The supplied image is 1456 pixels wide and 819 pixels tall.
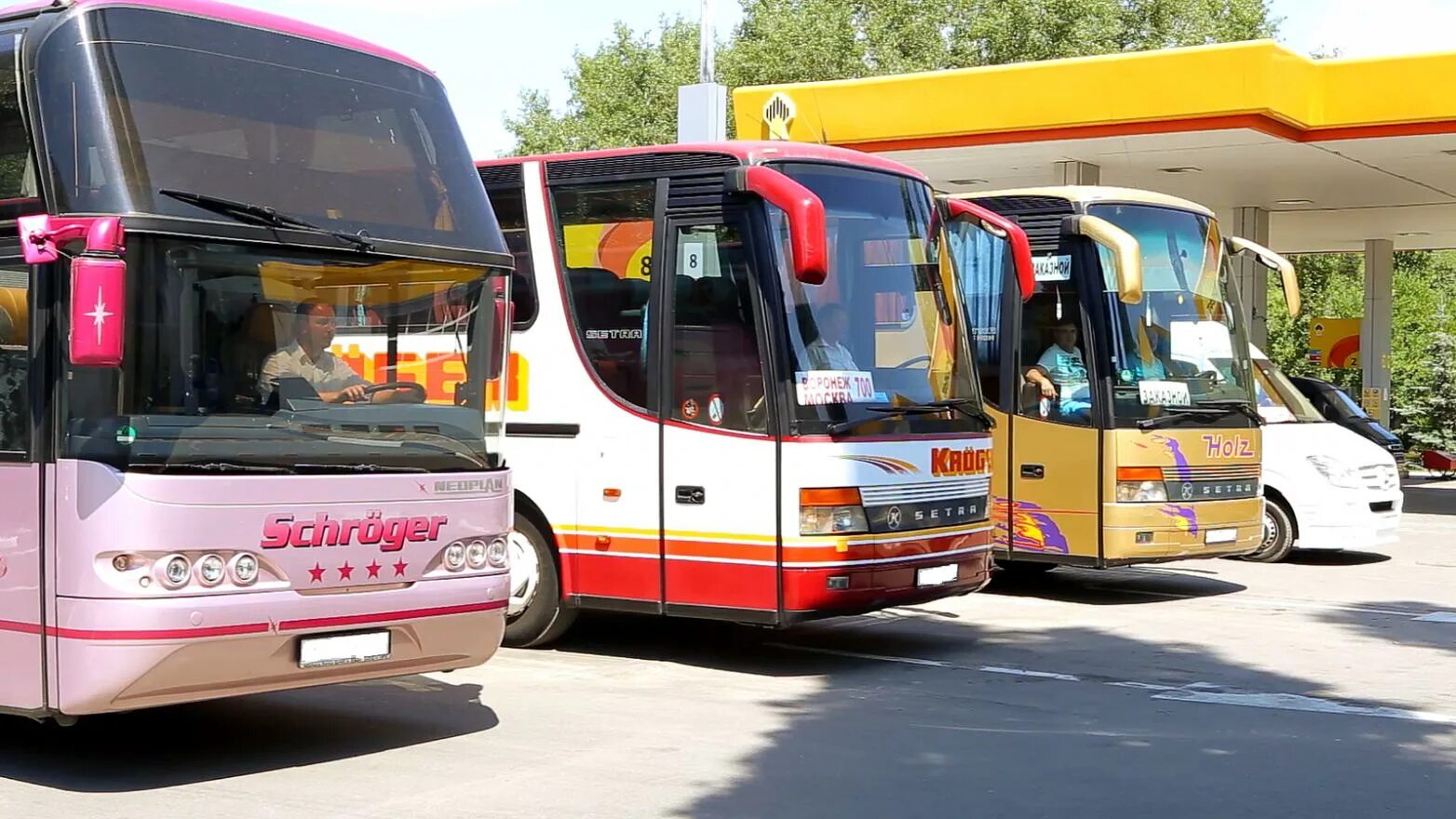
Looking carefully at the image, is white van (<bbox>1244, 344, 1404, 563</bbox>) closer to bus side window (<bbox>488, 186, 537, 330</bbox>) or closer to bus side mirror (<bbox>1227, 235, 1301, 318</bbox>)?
bus side mirror (<bbox>1227, 235, 1301, 318</bbox>)

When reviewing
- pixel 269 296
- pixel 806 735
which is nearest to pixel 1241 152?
pixel 806 735

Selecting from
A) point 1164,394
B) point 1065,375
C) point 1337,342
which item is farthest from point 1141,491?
point 1337,342

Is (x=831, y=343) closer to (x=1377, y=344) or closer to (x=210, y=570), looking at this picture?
(x=210, y=570)

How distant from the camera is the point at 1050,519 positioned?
13.4 metres

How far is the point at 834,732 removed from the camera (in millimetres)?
8344

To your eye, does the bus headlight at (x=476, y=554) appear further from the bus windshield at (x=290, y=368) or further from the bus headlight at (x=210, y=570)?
the bus headlight at (x=210, y=570)

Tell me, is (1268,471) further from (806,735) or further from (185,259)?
(185,259)

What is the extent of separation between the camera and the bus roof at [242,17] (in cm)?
713

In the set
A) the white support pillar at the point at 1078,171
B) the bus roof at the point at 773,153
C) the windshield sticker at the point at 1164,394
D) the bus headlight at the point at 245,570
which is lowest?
the bus headlight at the point at 245,570

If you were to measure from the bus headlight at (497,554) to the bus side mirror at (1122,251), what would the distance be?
5298 mm

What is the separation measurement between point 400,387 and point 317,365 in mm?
413

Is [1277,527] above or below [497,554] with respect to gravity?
below

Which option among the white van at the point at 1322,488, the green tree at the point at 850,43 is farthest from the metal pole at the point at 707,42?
the green tree at the point at 850,43

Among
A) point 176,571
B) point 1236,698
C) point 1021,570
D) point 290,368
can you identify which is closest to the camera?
point 176,571
